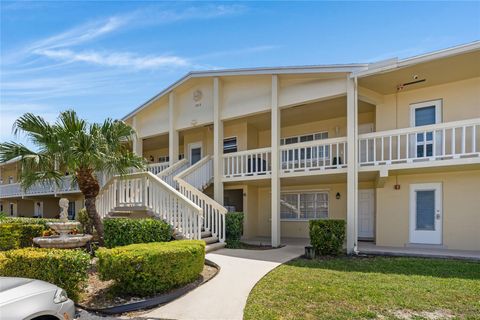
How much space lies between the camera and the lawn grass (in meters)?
5.48

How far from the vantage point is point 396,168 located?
422 inches

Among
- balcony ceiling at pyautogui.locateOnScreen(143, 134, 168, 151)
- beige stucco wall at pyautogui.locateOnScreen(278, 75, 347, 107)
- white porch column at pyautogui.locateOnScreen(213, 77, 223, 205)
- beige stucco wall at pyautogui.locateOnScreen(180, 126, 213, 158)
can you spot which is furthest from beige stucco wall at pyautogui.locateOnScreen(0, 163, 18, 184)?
beige stucco wall at pyautogui.locateOnScreen(278, 75, 347, 107)

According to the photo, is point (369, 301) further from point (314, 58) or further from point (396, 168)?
point (314, 58)

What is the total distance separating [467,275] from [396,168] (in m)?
3.90

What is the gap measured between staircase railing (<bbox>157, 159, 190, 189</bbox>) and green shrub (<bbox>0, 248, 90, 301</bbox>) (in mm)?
7907

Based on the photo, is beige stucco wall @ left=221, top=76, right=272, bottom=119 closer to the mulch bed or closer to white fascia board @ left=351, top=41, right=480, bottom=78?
white fascia board @ left=351, top=41, right=480, bottom=78

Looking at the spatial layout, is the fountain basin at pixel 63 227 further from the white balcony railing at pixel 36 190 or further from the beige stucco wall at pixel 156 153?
the beige stucco wall at pixel 156 153

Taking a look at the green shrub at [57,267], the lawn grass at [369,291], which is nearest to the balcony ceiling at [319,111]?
the lawn grass at [369,291]

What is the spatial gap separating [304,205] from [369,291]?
9.18 meters

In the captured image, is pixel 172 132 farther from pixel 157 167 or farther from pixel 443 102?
pixel 443 102

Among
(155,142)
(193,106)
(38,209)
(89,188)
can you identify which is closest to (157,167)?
(155,142)

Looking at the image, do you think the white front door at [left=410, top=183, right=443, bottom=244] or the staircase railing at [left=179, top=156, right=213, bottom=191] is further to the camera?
the staircase railing at [left=179, top=156, right=213, bottom=191]

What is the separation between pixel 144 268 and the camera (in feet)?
20.4

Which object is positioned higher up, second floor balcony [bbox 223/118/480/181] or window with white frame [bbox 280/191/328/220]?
second floor balcony [bbox 223/118/480/181]
